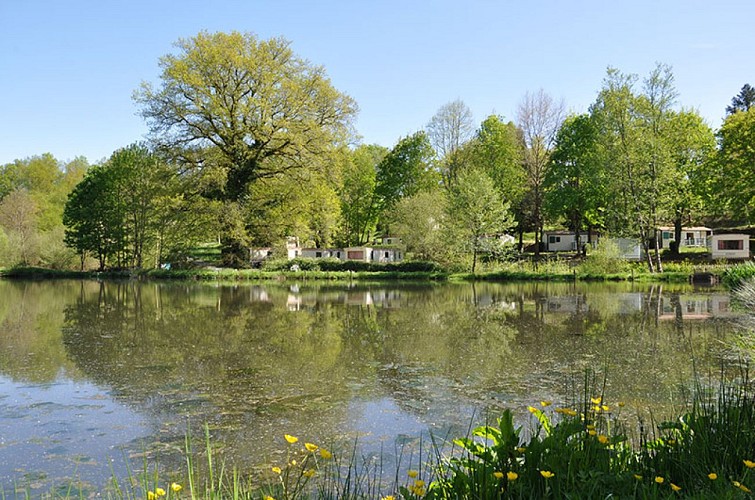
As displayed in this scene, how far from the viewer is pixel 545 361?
864 cm

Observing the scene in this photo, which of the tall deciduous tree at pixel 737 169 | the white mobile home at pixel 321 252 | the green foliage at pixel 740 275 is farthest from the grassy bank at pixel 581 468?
the white mobile home at pixel 321 252

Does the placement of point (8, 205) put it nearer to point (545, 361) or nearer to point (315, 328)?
point (315, 328)

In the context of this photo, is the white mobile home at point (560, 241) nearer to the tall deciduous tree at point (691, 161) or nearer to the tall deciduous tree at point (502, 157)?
the tall deciduous tree at point (502, 157)

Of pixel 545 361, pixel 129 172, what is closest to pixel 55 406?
pixel 545 361

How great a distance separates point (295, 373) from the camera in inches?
316

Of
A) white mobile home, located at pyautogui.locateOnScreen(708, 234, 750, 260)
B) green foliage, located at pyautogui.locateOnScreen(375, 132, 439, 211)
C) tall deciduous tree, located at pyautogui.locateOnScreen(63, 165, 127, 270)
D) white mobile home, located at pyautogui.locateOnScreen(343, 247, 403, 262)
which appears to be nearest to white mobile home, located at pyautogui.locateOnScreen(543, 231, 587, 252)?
white mobile home, located at pyautogui.locateOnScreen(708, 234, 750, 260)

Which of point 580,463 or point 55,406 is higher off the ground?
point 580,463

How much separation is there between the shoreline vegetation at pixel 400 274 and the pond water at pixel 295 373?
560 inches

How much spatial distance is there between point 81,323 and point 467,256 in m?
25.7

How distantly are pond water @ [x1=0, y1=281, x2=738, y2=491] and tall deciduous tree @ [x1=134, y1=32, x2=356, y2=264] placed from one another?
63.7 feet

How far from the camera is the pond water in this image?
5.18 metres

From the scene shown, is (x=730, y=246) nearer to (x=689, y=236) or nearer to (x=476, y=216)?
(x=689, y=236)

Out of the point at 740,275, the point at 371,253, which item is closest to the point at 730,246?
the point at 740,275

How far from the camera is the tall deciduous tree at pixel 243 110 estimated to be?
33.0m
